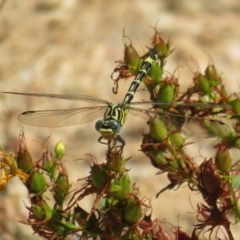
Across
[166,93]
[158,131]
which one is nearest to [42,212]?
[158,131]

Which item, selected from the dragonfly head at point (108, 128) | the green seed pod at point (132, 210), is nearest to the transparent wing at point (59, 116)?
the dragonfly head at point (108, 128)

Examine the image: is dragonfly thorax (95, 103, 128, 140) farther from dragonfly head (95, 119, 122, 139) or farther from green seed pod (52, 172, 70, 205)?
green seed pod (52, 172, 70, 205)

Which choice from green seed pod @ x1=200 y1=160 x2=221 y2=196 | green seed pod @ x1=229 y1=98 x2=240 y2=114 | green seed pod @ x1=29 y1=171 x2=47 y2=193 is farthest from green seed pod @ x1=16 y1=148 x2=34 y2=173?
green seed pod @ x1=229 y1=98 x2=240 y2=114

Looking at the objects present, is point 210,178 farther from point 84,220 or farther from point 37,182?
point 37,182

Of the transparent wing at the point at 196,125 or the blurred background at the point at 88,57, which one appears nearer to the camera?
the transparent wing at the point at 196,125

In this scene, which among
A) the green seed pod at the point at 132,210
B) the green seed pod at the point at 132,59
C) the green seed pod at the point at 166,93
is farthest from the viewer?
the green seed pod at the point at 132,59

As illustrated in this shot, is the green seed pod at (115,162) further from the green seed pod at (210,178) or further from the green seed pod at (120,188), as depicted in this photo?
the green seed pod at (210,178)

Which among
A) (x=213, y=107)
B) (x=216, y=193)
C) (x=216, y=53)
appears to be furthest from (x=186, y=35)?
(x=216, y=193)
